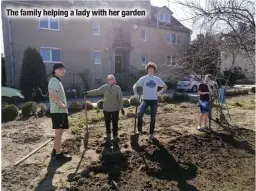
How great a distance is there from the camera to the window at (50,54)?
22.0m

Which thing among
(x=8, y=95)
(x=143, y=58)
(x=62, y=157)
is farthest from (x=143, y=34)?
(x=62, y=157)

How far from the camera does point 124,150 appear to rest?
230 inches

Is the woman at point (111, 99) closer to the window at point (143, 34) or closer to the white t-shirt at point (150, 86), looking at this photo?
the white t-shirt at point (150, 86)

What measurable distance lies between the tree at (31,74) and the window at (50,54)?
216cm

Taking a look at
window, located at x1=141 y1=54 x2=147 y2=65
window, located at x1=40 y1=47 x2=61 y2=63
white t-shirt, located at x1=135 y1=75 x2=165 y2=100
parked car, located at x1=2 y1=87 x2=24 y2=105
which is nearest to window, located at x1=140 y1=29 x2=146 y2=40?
window, located at x1=141 y1=54 x2=147 y2=65

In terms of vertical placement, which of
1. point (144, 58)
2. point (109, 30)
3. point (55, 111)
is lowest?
point (55, 111)

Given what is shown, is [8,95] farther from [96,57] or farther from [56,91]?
[96,57]

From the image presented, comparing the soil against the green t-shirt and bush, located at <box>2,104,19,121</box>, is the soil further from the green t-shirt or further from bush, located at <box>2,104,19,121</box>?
bush, located at <box>2,104,19,121</box>

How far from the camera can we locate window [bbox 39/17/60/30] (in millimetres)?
21656

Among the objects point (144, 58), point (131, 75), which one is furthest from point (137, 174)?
point (144, 58)

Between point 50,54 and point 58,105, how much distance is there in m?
18.1

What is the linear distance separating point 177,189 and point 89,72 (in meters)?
21.1

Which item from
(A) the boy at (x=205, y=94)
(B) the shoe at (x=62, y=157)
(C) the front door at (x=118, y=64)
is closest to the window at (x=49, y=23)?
(C) the front door at (x=118, y=64)

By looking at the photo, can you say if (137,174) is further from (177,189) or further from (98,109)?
(98,109)
